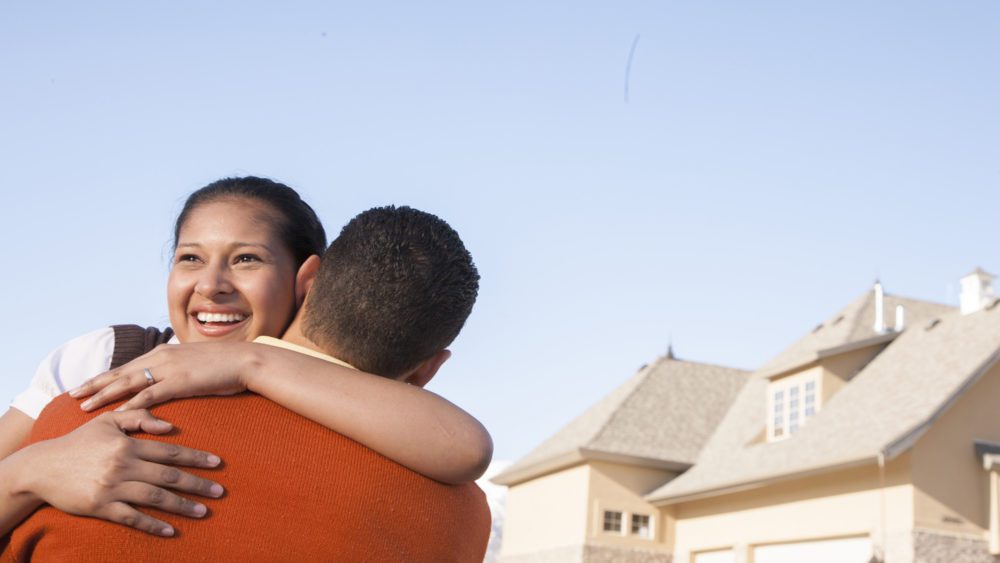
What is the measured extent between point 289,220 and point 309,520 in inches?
60.1

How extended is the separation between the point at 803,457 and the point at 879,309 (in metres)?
6.14

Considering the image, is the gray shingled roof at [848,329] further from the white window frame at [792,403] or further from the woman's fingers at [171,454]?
the woman's fingers at [171,454]

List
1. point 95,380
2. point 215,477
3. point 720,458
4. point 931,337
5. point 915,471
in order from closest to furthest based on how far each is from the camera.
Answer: point 215,477, point 95,380, point 915,471, point 931,337, point 720,458

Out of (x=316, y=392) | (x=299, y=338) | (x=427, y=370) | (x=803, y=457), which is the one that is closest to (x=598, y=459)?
(x=803, y=457)

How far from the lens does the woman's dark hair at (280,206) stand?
3398mm

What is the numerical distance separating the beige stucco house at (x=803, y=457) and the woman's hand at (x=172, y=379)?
17.5 m

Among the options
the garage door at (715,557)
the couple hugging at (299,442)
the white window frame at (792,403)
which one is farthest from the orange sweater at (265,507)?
the white window frame at (792,403)

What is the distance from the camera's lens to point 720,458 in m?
25.0

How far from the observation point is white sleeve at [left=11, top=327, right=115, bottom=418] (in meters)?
3.17

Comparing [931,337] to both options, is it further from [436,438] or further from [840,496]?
[436,438]

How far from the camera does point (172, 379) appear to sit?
2123 millimetres

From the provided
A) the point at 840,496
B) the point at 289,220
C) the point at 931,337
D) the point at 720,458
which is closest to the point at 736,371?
the point at 720,458

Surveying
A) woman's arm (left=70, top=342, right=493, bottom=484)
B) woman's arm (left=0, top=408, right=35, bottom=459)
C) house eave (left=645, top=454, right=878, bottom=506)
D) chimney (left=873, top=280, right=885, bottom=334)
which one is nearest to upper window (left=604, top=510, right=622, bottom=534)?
house eave (left=645, top=454, right=878, bottom=506)

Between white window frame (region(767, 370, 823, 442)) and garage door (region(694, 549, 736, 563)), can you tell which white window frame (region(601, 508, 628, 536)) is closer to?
garage door (region(694, 549, 736, 563))
